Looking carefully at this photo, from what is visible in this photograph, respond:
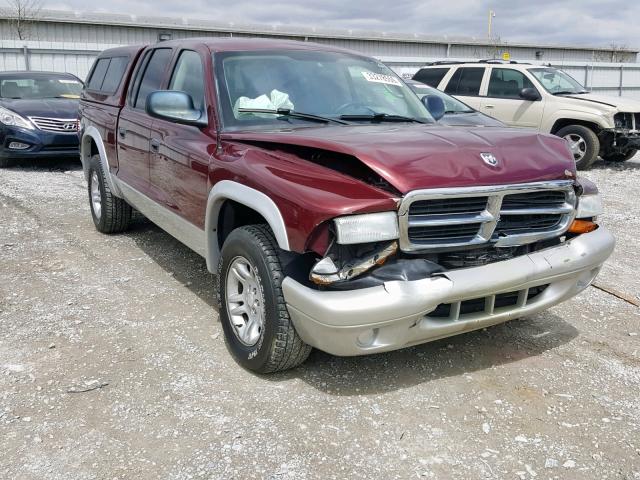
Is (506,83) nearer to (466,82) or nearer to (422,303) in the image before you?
(466,82)

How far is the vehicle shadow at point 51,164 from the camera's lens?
34.7 ft

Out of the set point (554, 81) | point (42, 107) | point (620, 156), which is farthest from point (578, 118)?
point (42, 107)

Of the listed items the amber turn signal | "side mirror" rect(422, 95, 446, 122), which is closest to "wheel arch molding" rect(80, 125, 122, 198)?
"side mirror" rect(422, 95, 446, 122)

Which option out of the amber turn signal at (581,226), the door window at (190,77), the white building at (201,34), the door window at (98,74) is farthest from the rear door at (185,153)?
the white building at (201,34)

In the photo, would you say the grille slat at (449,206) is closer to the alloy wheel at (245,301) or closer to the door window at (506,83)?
the alloy wheel at (245,301)

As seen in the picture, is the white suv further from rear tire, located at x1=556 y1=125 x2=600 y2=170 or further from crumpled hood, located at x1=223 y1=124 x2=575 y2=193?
crumpled hood, located at x1=223 y1=124 x2=575 y2=193

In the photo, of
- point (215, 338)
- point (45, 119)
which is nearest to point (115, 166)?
point (215, 338)

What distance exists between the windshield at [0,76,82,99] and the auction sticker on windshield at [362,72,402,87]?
841 cm

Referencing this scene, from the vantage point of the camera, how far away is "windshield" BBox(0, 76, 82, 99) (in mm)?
10961

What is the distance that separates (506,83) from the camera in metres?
11.6

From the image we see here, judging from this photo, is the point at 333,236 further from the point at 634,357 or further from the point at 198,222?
the point at 634,357

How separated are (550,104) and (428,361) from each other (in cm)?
862

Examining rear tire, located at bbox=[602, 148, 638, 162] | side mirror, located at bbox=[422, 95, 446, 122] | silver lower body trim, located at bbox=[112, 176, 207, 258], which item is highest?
side mirror, located at bbox=[422, 95, 446, 122]

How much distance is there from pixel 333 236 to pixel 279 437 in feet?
3.15
